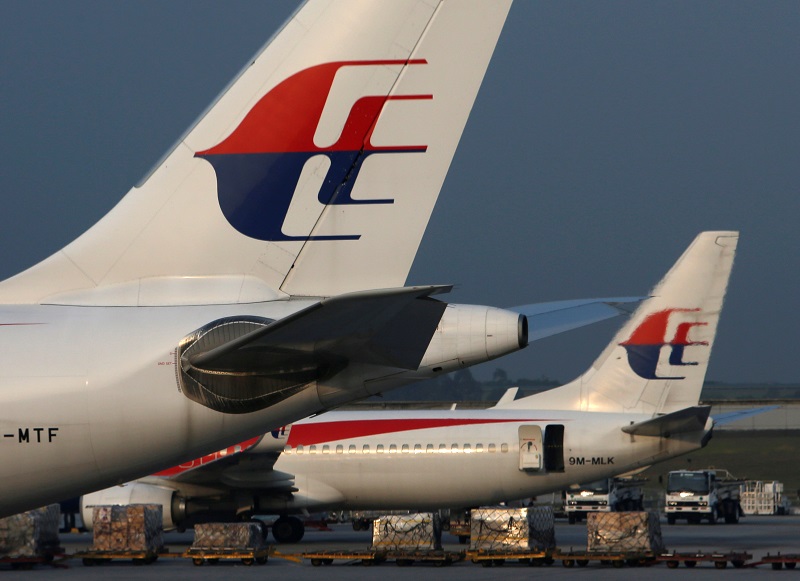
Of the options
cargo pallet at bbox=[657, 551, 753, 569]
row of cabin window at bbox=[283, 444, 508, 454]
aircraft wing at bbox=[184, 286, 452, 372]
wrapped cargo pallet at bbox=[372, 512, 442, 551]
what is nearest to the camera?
aircraft wing at bbox=[184, 286, 452, 372]

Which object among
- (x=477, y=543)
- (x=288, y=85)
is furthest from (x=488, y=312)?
(x=477, y=543)

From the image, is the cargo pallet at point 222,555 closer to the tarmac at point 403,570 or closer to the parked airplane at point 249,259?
the tarmac at point 403,570

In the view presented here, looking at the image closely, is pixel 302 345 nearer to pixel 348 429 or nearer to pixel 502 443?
pixel 502 443

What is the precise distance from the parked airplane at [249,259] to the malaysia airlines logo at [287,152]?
0.04ft

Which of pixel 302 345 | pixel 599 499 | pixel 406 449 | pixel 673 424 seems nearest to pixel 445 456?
pixel 406 449

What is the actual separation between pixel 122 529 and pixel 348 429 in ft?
29.0

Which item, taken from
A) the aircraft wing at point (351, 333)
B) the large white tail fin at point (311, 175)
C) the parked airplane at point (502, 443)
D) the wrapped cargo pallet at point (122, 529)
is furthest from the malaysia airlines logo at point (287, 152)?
the parked airplane at point (502, 443)

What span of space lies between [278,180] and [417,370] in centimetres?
194

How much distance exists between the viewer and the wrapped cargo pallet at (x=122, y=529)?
2525cm

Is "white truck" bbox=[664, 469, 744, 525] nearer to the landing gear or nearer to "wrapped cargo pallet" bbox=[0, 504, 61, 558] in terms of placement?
the landing gear

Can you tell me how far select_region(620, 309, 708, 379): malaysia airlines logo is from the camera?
106 feet

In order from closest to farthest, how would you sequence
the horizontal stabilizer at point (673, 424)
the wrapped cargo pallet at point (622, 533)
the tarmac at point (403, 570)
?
the tarmac at point (403, 570), the wrapped cargo pallet at point (622, 533), the horizontal stabilizer at point (673, 424)

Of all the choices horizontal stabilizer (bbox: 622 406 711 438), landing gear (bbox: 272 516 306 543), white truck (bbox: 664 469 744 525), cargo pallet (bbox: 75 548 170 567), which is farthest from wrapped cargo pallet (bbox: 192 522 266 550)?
white truck (bbox: 664 469 744 525)

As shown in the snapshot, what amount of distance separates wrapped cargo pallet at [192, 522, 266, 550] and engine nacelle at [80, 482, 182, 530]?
476 centimetres
